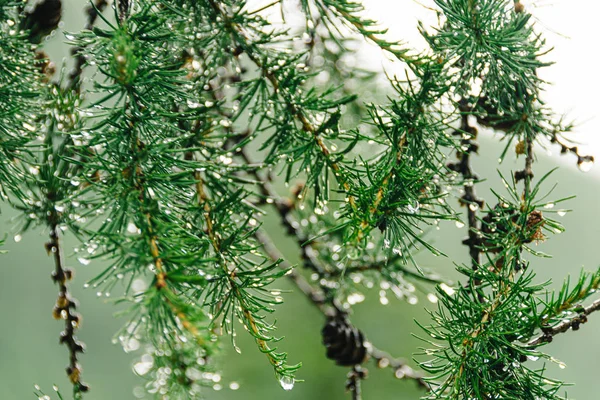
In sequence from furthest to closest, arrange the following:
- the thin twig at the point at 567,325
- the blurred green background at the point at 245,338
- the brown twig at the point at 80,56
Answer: the blurred green background at the point at 245,338
the brown twig at the point at 80,56
the thin twig at the point at 567,325

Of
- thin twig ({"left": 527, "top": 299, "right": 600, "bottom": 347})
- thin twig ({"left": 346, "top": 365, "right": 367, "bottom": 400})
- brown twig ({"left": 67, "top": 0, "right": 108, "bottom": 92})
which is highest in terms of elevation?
brown twig ({"left": 67, "top": 0, "right": 108, "bottom": 92})

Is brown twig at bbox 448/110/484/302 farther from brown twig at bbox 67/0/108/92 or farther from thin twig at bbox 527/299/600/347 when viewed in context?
brown twig at bbox 67/0/108/92

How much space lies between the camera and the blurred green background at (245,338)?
1536mm

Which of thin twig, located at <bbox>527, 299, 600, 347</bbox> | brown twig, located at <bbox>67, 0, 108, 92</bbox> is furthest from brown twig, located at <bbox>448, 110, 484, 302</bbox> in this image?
brown twig, located at <bbox>67, 0, 108, 92</bbox>

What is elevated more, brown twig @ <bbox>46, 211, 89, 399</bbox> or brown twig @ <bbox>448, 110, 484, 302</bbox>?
brown twig @ <bbox>448, 110, 484, 302</bbox>

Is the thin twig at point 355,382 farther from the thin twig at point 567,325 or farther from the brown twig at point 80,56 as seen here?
the brown twig at point 80,56

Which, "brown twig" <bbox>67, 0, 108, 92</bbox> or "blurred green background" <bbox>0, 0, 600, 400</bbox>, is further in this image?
"blurred green background" <bbox>0, 0, 600, 400</bbox>

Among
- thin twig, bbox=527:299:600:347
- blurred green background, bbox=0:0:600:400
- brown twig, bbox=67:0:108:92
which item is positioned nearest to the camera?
thin twig, bbox=527:299:600:347

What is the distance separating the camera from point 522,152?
1.25 feet

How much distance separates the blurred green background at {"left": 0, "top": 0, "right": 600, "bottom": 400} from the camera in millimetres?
1536

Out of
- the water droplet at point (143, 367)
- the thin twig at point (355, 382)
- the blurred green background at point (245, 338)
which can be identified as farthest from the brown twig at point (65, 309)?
the blurred green background at point (245, 338)

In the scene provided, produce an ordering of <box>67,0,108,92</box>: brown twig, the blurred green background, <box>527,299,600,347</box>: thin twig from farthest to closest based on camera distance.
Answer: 1. the blurred green background
2. <box>67,0,108,92</box>: brown twig
3. <box>527,299,600,347</box>: thin twig

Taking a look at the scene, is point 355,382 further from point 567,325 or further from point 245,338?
point 245,338

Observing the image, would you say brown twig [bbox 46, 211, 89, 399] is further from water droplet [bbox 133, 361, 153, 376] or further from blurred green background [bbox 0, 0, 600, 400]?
blurred green background [bbox 0, 0, 600, 400]
